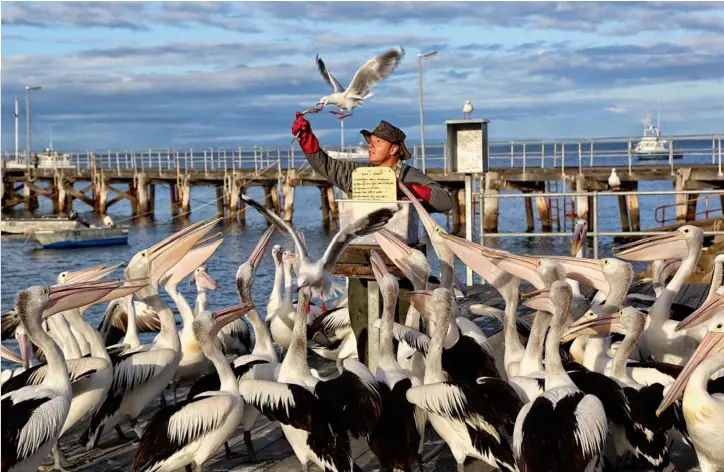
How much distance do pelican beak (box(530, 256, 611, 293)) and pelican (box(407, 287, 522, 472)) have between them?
1419 millimetres

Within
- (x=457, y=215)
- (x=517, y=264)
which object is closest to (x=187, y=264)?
(x=517, y=264)

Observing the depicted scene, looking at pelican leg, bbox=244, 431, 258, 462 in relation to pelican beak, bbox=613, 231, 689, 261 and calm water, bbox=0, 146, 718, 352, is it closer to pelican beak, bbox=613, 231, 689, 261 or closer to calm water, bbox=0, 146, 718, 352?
pelican beak, bbox=613, 231, 689, 261

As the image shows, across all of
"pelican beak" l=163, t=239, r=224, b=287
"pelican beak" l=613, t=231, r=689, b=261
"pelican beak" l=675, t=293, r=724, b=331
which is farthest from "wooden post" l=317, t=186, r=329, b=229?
"pelican beak" l=675, t=293, r=724, b=331

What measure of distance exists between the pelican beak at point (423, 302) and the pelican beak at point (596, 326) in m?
0.73

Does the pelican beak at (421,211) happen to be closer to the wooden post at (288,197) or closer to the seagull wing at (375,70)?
the seagull wing at (375,70)

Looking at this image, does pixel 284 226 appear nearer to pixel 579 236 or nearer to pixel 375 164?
pixel 375 164

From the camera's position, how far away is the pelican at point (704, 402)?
454 cm

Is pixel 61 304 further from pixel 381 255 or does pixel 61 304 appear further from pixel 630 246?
pixel 630 246

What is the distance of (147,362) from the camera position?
19.0 ft

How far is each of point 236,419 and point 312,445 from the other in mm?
449

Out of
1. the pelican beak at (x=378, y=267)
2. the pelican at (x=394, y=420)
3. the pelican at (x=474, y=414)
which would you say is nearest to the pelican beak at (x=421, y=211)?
the pelican beak at (x=378, y=267)

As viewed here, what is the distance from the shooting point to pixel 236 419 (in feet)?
16.5

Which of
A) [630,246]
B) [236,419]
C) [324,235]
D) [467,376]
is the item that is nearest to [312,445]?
[236,419]

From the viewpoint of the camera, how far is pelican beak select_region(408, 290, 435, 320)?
5371mm
